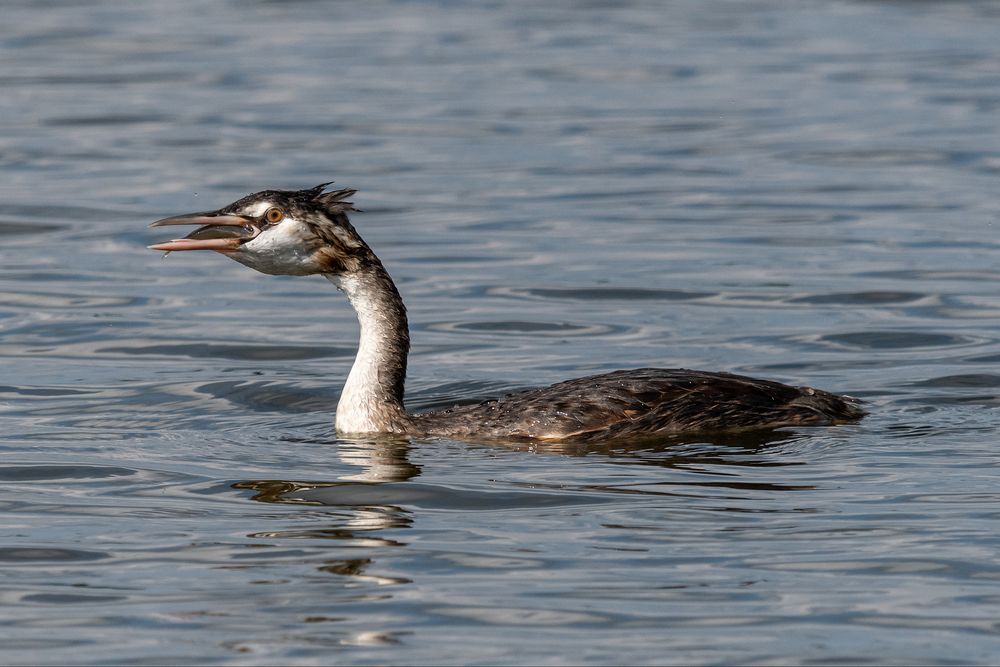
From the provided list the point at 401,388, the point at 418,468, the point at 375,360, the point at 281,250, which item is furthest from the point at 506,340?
the point at 418,468

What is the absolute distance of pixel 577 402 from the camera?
1122 centimetres

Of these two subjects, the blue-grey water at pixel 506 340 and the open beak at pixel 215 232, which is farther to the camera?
the open beak at pixel 215 232

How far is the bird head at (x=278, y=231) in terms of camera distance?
11.0 m

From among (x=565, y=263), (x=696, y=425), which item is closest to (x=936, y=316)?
(x=565, y=263)

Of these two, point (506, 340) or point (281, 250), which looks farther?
point (506, 340)

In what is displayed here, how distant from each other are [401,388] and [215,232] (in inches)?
59.0

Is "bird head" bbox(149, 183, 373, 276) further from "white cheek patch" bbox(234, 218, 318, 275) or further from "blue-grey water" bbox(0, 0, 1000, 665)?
"blue-grey water" bbox(0, 0, 1000, 665)

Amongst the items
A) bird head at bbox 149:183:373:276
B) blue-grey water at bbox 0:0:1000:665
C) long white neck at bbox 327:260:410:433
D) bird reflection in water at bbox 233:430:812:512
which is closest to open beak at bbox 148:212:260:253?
bird head at bbox 149:183:373:276

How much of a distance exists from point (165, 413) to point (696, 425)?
A: 3.32m

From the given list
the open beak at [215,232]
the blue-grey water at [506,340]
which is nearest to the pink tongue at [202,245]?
the open beak at [215,232]

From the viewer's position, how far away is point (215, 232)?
11047 millimetres

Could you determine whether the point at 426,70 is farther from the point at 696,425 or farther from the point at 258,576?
the point at 258,576

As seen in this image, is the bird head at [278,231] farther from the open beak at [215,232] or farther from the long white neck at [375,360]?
the long white neck at [375,360]

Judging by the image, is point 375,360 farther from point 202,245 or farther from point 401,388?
point 202,245
